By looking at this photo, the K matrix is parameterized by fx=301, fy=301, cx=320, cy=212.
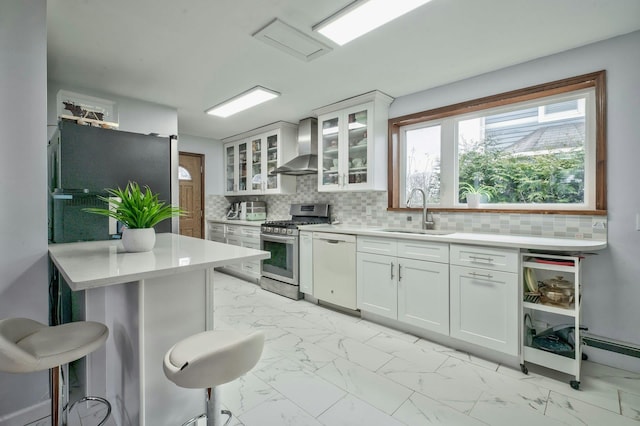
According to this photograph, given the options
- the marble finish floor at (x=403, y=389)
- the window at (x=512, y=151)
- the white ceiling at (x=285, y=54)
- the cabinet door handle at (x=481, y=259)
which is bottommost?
the marble finish floor at (x=403, y=389)

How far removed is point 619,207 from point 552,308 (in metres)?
0.92

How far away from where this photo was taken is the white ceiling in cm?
189

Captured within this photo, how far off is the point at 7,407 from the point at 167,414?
0.93 meters

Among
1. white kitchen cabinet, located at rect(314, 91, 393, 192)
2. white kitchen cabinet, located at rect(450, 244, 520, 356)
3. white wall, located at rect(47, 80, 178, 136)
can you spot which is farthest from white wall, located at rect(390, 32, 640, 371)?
white wall, located at rect(47, 80, 178, 136)

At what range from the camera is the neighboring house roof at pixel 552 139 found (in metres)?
2.48

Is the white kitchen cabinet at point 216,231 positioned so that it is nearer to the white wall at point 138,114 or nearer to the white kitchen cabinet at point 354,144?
the white wall at point 138,114

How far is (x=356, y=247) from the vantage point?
317 cm

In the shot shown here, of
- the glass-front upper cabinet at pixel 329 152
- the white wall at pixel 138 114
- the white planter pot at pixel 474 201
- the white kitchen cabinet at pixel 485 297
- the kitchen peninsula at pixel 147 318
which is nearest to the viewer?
the kitchen peninsula at pixel 147 318

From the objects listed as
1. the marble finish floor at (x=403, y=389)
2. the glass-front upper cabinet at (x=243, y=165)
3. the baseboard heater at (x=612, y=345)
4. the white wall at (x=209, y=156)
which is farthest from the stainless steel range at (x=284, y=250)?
the baseboard heater at (x=612, y=345)

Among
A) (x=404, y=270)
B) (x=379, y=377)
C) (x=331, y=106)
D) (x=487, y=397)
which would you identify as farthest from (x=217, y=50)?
(x=487, y=397)

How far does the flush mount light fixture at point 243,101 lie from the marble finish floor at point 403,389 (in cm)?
250

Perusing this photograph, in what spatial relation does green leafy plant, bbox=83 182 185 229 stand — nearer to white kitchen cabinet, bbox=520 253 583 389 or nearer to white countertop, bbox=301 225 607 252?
white countertop, bbox=301 225 607 252

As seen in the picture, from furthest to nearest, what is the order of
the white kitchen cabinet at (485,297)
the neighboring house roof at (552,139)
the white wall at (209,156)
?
the white wall at (209,156) → the neighboring house roof at (552,139) → the white kitchen cabinet at (485,297)

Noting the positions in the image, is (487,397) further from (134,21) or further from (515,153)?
(134,21)
